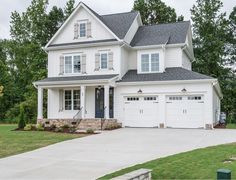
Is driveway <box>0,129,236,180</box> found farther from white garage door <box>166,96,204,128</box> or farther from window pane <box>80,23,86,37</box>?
window pane <box>80,23,86,37</box>

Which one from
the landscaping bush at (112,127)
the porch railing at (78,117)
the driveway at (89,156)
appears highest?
the porch railing at (78,117)

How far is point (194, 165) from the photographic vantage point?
9.72 meters

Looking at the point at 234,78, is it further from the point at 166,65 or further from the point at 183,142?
the point at 183,142

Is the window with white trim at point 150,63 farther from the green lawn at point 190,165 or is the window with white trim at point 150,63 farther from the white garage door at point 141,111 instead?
A: the green lawn at point 190,165

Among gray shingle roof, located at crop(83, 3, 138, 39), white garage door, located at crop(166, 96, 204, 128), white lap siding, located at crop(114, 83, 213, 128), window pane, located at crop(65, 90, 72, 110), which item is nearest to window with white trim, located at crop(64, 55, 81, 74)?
window pane, located at crop(65, 90, 72, 110)

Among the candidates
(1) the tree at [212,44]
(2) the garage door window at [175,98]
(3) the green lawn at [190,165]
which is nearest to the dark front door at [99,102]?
(2) the garage door window at [175,98]

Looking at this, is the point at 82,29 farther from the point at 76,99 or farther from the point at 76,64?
the point at 76,99

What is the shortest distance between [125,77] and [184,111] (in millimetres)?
5086

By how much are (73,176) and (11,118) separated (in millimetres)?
30637

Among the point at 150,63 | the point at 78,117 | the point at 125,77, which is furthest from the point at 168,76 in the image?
the point at 78,117

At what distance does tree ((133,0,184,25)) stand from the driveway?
88.7 feet

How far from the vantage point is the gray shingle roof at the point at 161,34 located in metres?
26.6

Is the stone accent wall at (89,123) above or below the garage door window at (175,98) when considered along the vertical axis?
below

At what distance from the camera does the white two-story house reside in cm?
2348
